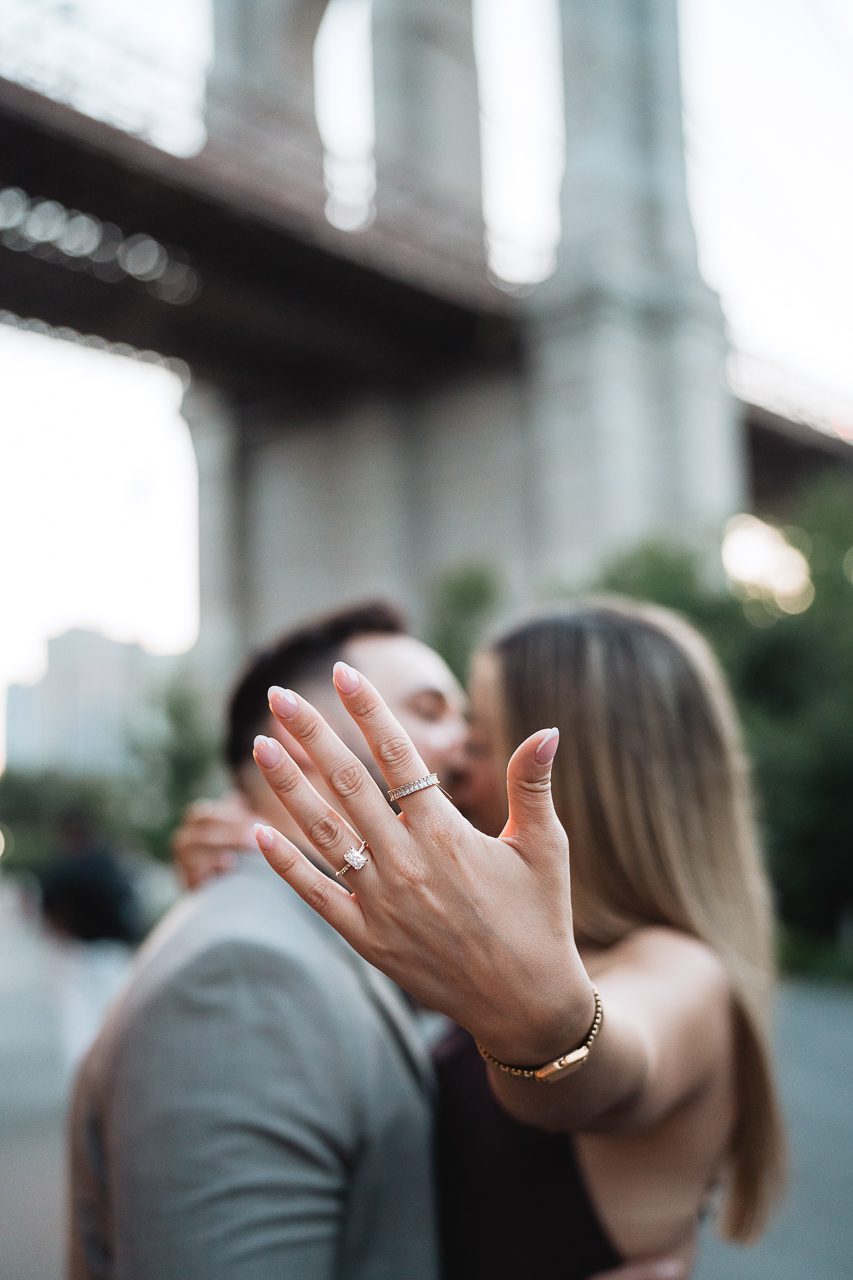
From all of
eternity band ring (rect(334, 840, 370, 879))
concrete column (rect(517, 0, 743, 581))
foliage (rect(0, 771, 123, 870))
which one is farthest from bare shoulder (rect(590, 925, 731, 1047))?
foliage (rect(0, 771, 123, 870))

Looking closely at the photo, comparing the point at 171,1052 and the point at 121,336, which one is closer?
the point at 171,1052

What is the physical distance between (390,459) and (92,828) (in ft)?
55.2

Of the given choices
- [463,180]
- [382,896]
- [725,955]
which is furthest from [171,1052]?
[463,180]

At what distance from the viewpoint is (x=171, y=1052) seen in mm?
1489

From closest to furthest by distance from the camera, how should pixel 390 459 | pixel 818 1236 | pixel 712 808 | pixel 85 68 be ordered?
1. pixel 712 808
2. pixel 818 1236
3. pixel 85 68
4. pixel 390 459

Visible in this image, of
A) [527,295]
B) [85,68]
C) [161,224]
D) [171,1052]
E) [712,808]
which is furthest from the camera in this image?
[527,295]

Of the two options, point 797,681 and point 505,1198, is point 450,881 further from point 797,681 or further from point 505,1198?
point 797,681

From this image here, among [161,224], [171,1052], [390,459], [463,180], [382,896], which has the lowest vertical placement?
[171,1052]

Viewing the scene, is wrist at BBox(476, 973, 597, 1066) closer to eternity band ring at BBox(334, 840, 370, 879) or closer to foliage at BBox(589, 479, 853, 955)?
eternity band ring at BBox(334, 840, 370, 879)

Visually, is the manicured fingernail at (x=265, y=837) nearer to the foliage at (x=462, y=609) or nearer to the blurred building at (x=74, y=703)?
the foliage at (x=462, y=609)

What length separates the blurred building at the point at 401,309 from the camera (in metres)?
17.6

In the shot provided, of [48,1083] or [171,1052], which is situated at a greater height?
[171,1052]

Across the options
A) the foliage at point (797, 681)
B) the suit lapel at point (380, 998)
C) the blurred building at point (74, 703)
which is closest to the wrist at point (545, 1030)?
the suit lapel at point (380, 998)

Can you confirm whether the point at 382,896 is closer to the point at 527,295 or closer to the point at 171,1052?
the point at 171,1052
